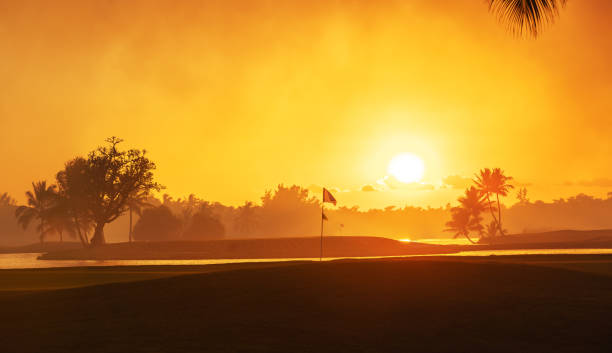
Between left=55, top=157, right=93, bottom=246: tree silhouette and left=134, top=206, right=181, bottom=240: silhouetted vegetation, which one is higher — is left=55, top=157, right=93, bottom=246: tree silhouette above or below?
above

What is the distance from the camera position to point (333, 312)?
1861 cm

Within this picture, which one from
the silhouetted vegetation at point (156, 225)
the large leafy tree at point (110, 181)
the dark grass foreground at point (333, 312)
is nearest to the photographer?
the dark grass foreground at point (333, 312)

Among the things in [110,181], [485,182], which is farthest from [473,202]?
[110,181]

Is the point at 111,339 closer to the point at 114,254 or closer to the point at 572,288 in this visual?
the point at 572,288

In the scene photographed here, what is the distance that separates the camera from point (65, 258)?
3792 inches

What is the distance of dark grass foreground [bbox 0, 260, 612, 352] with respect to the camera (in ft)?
50.5

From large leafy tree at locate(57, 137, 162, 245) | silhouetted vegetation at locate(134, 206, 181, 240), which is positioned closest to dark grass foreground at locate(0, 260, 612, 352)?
large leafy tree at locate(57, 137, 162, 245)

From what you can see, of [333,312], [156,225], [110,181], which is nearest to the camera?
[333,312]

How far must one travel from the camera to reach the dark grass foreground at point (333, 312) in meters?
15.4

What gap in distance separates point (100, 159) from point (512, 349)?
327ft

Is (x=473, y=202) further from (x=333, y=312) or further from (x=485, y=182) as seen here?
(x=333, y=312)

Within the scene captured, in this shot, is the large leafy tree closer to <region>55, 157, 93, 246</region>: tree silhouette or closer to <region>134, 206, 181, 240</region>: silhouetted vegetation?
<region>55, 157, 93, 246</region>: tree silhouette

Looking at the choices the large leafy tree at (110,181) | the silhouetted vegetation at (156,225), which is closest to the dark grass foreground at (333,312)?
the large leafy tree at (110,181)

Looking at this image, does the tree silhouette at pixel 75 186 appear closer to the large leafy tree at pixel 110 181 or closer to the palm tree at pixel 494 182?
the large leafy tree at pixel 110 181
